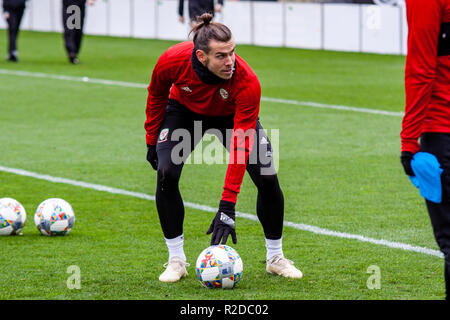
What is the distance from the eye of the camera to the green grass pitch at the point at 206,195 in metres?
6.14

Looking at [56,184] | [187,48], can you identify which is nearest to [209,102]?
[187,48]

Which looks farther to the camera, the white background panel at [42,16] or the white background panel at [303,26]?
the white background panel at [42,16]

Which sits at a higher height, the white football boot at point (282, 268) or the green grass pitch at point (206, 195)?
the white football boot at point (282, 268)

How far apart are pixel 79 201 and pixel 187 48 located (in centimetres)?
336

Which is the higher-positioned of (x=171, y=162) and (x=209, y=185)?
(x=171, y=162)

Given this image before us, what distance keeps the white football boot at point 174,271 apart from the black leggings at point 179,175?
0.18 metres

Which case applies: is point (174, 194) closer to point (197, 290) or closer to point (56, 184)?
point (197, 290)

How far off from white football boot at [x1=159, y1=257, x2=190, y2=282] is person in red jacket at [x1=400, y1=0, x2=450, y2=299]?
215cm

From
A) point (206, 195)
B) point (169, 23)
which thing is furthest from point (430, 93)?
point (169, 23)

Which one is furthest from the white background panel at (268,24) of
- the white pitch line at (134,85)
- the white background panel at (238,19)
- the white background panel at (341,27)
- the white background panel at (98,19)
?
the white pitch line at (134,85)

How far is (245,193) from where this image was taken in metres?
9.45

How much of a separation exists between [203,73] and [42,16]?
92.6 feet

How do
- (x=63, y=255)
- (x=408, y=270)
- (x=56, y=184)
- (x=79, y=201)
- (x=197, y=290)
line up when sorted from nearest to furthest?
(x=197, y=290) < (x=408, y=270) < (x=63, y=255) < (x=79, y=201) < (x=56, y=184)

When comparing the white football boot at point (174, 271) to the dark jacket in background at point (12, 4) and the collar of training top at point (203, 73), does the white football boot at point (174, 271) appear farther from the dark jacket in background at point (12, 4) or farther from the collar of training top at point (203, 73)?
the dark jacket in background at point (12, 4)
